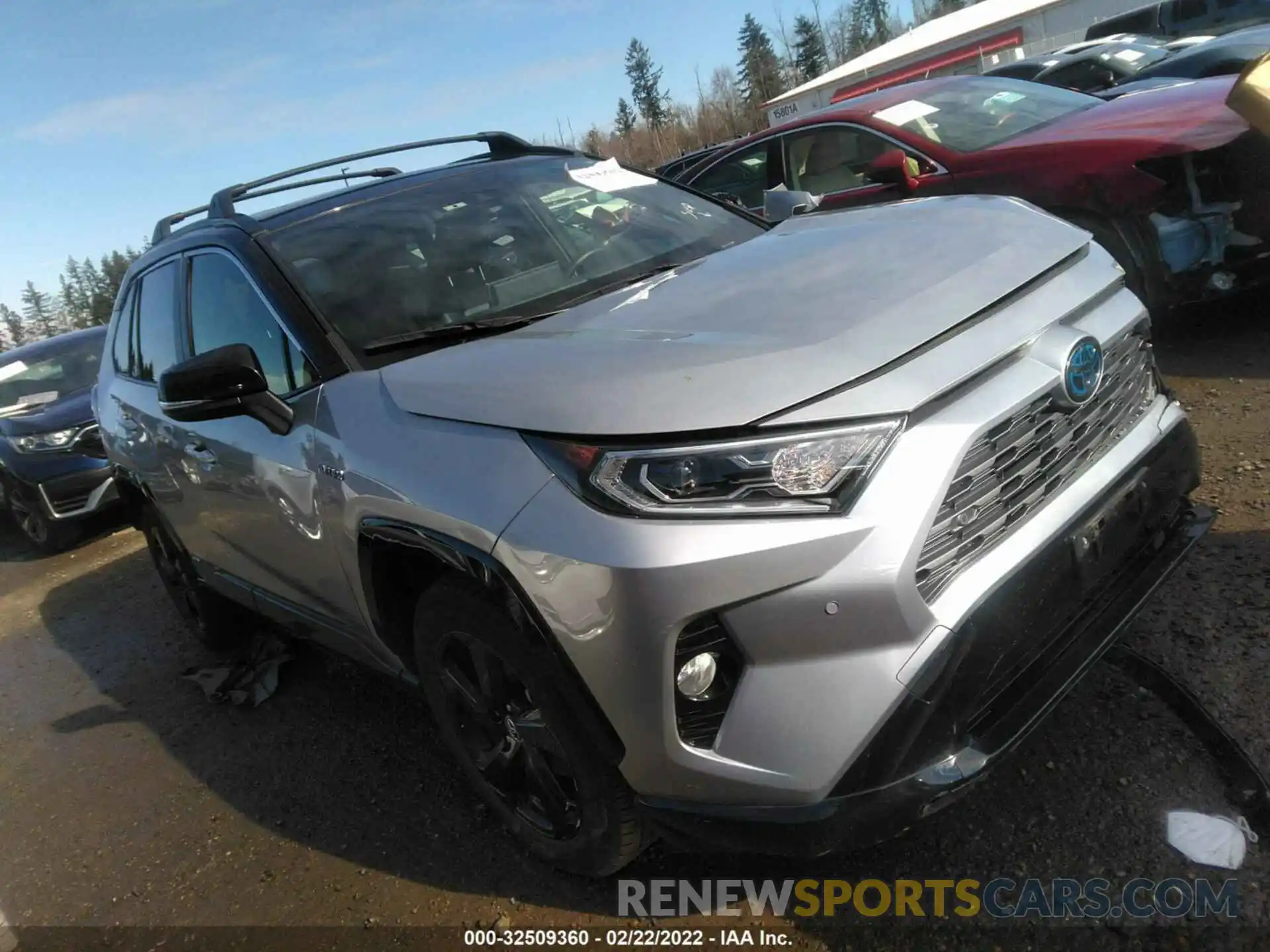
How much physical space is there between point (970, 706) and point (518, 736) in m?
1.08

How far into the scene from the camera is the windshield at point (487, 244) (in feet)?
9.23

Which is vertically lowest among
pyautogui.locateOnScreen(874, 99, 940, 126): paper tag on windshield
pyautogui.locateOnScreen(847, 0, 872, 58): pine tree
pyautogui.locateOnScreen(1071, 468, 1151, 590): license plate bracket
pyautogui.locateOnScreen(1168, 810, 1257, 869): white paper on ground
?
pyautogui.locateOnScreen(1168, 810, 1257, 869): white paper on ground

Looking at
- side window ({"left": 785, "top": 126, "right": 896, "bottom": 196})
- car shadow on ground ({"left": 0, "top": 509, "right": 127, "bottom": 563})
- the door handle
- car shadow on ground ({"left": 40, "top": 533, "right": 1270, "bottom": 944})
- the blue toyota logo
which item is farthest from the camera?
car shadow on ground ({"left": 0, "top": 509, "right": 127, "bottom": 563})

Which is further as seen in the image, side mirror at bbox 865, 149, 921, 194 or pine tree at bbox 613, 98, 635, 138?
pine tree at bbox 613, 98, 635, 138

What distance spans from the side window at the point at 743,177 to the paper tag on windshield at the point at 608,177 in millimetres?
3068

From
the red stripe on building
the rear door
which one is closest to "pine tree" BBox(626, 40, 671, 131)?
the red stripe on building

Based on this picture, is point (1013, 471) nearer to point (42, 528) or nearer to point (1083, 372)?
point (1083, 372)

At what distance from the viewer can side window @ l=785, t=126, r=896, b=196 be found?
5.93m

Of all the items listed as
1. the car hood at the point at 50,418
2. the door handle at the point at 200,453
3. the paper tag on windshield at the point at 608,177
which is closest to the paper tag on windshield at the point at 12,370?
the car hood at the point at 50,418

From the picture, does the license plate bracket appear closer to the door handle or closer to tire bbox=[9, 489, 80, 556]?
the door handle

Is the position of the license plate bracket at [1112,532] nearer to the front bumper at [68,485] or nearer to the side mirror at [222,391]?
the side mirror at [222,391]

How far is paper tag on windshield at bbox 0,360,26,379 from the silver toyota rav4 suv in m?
7.62

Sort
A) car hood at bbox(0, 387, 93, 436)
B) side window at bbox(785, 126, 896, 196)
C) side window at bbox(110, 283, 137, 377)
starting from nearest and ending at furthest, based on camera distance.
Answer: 1. side window at bbox(110, 283, 137, 377)
2. side window at bbox(785, 126, 896, 196)
3. car hood at bbox(0, 387, 93, 436)

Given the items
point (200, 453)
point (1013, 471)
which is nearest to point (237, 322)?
point (200, 453)
